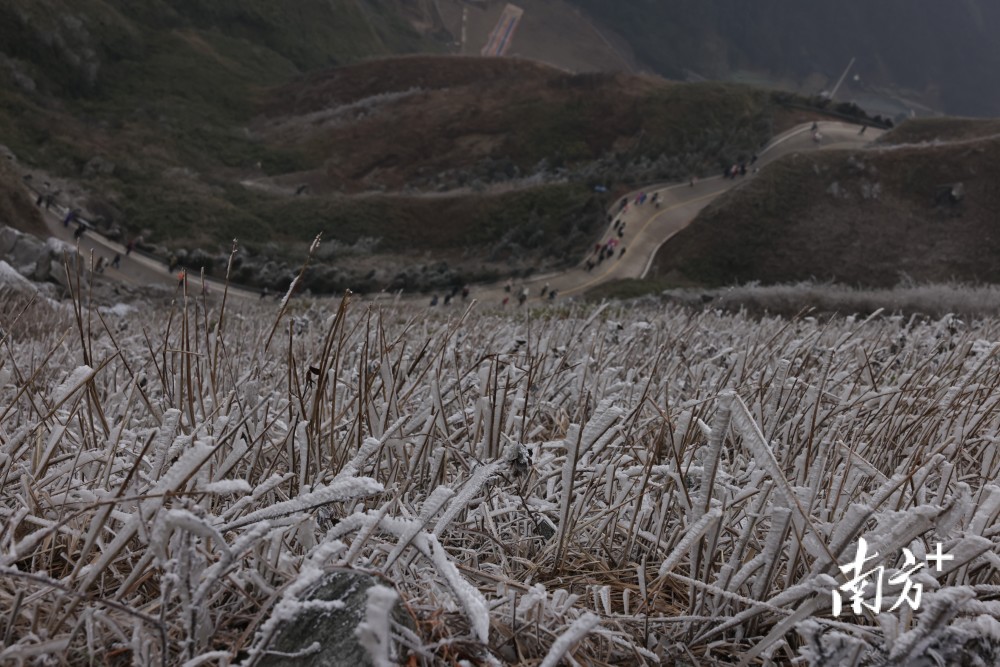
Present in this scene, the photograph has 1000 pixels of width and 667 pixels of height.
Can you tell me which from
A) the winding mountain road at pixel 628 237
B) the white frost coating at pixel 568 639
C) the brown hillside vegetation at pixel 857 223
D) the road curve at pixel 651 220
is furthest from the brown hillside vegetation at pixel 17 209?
the white frost coating at pixel 568 639

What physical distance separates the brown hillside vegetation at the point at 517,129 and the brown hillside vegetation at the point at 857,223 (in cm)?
1098

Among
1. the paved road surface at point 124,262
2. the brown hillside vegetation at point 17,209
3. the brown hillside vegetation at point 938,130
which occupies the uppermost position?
the brown hillside vegetation at point 938,130

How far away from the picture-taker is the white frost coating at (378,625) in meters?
0.97

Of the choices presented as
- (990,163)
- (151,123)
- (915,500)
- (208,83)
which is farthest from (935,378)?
(208,83)

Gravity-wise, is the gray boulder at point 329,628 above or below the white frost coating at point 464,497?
below

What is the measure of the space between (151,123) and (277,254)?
1365 inches

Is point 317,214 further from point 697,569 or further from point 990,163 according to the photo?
point 697,569

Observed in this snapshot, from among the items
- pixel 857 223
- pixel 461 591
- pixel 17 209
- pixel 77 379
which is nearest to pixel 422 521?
pixel 461 591

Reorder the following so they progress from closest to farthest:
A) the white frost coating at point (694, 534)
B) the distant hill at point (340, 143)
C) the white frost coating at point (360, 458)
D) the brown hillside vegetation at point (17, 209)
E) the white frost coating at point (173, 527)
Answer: the white frost coating at point (173, 527), the white frost coating at point (694, 534), the white frost coating at point (360, 458), the brown hillside vegetation at point (17, 209), the distant hill at point (340, 143)

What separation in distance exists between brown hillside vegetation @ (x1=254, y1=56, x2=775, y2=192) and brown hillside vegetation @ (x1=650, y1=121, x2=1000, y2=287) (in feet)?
36.0

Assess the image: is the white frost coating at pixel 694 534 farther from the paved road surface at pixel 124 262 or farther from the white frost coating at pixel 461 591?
the paved road surface at pixel 124 262

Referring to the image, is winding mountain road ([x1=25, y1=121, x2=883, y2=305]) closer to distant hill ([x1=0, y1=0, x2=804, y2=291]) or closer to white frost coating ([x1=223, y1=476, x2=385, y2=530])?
distant hill ([x1=0, y1=0, x2=804, y2=291])

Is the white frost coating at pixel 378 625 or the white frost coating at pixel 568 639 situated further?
the white frost coating at pixel 568 639

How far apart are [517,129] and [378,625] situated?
68301 millimetres
